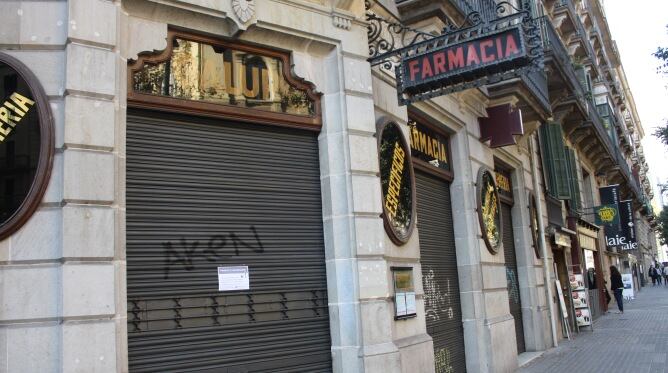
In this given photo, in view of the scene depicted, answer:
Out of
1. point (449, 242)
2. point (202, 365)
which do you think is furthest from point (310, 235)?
point (449, 242)

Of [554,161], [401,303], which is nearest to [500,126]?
[554,161]

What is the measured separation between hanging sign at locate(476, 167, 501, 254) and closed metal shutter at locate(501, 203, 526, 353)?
1.05m

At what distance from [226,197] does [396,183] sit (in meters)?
2.75

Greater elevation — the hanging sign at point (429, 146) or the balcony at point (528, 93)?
the balcony at point (528, 93)

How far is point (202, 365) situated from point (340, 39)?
4.09 metres

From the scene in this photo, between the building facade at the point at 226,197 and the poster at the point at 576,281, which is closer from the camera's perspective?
the building facade at the point at 226,197

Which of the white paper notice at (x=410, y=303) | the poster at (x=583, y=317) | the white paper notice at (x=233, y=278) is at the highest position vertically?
the white paper notice at (x=233, y=278)

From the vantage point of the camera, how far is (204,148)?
6.38 meters

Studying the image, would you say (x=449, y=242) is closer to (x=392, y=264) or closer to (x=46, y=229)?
(x=392, y=264)

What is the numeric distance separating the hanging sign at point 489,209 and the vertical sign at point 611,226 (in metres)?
15.7

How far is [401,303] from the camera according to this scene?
759 centimetres

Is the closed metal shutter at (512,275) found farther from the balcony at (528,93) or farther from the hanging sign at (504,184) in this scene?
the balcony at (528,93)

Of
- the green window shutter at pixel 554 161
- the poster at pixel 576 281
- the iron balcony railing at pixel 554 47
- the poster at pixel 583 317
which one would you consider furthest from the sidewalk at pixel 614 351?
the iron balcony railing at pixel 554 47

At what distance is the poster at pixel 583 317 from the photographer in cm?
1727
